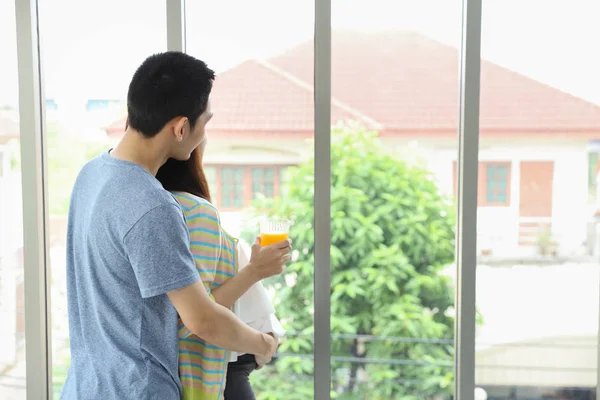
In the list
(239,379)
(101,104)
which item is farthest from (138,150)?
(101,104)

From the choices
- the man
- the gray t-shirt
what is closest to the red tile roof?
the man

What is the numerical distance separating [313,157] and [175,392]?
1.01 m

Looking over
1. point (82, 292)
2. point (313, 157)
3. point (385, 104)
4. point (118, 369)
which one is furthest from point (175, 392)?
point (385, 104)

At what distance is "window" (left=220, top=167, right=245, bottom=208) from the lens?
7.31 ft

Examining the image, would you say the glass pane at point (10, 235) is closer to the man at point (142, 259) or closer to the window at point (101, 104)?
the window at point (101, 104)

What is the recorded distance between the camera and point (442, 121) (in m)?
2.17

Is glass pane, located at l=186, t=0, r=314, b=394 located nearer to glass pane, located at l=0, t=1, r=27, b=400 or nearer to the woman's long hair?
the woman's long hair

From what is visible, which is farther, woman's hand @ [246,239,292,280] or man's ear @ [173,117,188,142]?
woman's hand @ [246,239,292,280]

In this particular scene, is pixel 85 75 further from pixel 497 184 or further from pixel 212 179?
pixel 497 184

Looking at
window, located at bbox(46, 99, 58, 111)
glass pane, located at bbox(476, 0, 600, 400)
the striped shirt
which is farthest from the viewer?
window, located at bbox(46, 99, 58, 111)

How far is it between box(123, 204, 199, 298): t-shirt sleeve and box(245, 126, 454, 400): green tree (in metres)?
0.92

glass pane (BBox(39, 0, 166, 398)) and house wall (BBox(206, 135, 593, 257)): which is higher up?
glass pane (BBox(39, 0, 166, 398))

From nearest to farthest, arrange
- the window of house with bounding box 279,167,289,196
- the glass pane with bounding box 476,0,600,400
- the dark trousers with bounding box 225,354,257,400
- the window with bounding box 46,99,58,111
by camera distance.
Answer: the dark trousers with bounding box 225,354,257,400
the glass pane with bounding box 476,0,600,400
the window of house with bounding box 279,167,289,196
the window with bounding box 46,99,58,111

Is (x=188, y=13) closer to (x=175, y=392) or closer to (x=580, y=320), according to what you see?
(x=175, y=392)
